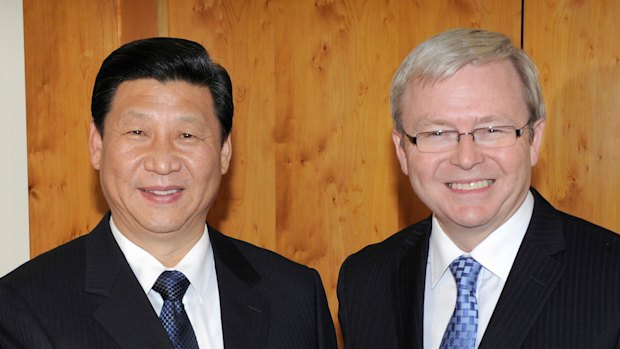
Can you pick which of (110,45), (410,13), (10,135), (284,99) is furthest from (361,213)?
(10,135)

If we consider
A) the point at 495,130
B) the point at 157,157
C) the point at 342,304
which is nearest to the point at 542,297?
the point at 495,130

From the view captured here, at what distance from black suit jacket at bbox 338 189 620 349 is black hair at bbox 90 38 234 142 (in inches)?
27.1

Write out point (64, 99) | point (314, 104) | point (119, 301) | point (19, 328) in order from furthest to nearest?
point (314, 104) < point (64, 99) < point (119, 301) < point (19, 328)

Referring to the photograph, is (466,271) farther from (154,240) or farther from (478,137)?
(154,240)

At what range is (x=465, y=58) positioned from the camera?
2111 mm

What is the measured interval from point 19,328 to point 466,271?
3.57 ft

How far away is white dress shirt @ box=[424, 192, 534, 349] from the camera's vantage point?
2.14 m

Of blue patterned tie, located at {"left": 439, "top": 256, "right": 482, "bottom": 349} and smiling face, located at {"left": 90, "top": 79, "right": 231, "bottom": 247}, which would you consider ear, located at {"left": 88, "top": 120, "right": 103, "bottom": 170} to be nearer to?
smiling face, located at {"left": 90, "top": 79, "right": 231, "bottom": 247}

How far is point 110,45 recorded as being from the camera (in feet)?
10.1

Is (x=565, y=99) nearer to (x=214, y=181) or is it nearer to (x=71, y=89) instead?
(x=214, y=181)

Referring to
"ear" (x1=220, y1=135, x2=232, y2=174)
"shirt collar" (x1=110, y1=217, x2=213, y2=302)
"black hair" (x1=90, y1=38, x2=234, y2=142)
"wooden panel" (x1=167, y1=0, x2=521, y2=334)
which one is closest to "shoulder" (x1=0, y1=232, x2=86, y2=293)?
"shirt collar" (x1=110, y1=217, x2=213, y2=302)

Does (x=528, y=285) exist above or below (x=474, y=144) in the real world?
below

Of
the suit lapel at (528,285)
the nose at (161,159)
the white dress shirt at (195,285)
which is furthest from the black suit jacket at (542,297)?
the nose at (161,159)

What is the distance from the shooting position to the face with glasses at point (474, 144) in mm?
2084
